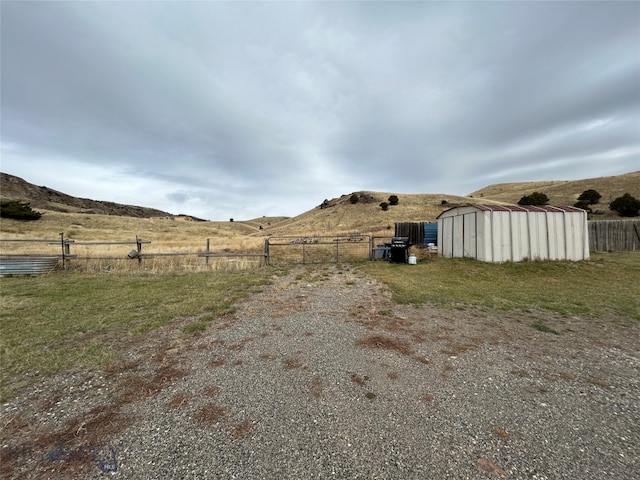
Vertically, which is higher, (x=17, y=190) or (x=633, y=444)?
(x=17, y=190)

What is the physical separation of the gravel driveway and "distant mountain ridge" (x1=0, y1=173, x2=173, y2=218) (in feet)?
309

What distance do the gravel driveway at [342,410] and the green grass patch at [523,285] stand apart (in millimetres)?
2107

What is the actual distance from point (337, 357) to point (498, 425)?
84.7 inches

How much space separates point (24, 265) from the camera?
456 inches

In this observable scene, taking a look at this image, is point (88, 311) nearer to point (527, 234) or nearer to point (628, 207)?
point (527, 234)

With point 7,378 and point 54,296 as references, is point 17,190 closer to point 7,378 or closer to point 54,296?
point 54,296

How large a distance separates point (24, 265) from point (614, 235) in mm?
33120

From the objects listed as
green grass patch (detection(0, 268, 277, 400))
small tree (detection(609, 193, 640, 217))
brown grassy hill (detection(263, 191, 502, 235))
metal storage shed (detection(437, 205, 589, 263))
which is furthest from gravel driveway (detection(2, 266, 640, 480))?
small tree (detection(609, 193, 640, 217))

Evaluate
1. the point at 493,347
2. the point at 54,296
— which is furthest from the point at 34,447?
the point at 54,296

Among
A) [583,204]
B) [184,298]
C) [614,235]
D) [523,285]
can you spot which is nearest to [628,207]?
[583,204]

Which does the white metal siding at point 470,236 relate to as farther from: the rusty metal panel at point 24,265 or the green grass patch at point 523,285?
the rusty metal panel at point 24,265

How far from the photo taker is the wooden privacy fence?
18.3 metres

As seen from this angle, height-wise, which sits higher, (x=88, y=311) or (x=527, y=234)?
(x=527, y=234)

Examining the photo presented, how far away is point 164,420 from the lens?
287 cm
